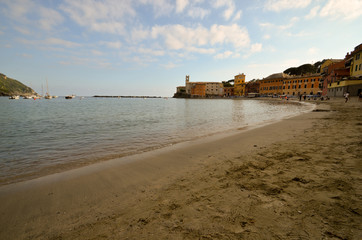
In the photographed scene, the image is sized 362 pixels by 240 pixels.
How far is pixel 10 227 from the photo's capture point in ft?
9.35

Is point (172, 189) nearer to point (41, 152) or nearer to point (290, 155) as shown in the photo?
point (290, 155)

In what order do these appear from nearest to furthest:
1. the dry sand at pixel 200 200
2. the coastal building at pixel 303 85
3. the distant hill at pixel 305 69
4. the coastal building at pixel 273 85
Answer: the dry sand at pixel 200 200 < the coastal building at pixel 303 85 < the coastal building at pixel 273 85 < the distant hill at pixel 305 69

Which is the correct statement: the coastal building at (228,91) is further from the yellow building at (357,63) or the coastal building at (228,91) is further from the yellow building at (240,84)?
the yellow building at (357,63)

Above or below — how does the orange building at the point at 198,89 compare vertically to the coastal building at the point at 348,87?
above

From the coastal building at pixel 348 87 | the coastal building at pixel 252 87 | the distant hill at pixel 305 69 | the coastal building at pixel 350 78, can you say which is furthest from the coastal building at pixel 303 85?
the distant hill at pixel 305 69

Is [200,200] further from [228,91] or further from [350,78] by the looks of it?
[228,91]

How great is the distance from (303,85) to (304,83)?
1.02 m

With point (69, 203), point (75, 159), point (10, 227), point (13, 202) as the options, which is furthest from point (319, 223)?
point (75, 159)

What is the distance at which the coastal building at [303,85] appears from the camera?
7369cm

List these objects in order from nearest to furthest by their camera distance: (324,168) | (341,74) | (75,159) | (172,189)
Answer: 1. (172,189)
2. (324,168)
3. (75,159)
4. (341,74)

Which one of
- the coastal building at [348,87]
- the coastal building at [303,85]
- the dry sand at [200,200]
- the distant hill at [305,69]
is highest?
the distant hill at [305,69]

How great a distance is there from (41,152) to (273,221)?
381 inches

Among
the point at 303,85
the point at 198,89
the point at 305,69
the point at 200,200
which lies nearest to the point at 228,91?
the point at 198,89

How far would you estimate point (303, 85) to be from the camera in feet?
261
